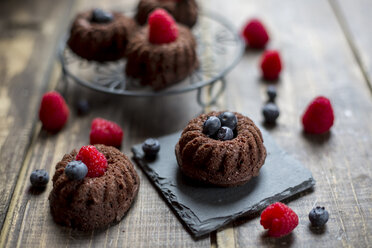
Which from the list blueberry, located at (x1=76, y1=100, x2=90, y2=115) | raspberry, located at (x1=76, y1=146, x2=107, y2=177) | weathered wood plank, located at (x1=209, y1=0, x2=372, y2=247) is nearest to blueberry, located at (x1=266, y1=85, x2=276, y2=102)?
weathered wood plank, located at (x1=209, y1=0, x2=372, y2=247)

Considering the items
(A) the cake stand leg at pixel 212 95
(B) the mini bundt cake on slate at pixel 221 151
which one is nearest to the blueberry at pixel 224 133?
(B) the mini bundt cake on slate at pixel 221 151

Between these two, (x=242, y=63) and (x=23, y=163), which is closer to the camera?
(x=23, y=163)

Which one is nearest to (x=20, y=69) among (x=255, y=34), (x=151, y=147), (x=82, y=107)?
(x=82, y=107)

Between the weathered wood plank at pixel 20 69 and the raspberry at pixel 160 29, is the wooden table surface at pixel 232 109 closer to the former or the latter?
the weathered wood plank at pixel 20 69

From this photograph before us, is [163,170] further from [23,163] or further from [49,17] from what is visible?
[49,17]

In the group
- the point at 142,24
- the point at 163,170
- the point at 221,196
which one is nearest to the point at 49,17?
the point at 142,24

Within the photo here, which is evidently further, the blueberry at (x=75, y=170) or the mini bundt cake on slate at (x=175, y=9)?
the mini bundt cake on slate at (x=175, y=9)
